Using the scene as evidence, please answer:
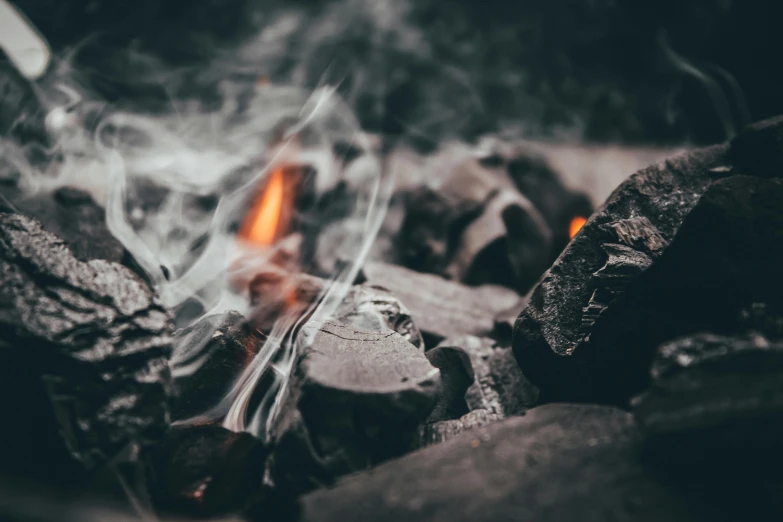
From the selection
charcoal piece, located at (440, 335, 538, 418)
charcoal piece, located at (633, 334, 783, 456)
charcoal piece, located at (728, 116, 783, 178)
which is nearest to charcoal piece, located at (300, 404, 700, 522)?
charcoal piece, located at (633, 334, 783, 456)

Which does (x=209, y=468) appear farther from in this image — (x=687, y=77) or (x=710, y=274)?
(x=687, y=77)

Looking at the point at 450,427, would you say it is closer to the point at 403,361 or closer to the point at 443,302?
the point at 403,361

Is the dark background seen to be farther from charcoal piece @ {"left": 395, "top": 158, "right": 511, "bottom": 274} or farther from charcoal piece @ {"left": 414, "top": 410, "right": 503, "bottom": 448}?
charcoal piece @ {"left": 414, "top": 410, "right": 503, "bottom": 448}

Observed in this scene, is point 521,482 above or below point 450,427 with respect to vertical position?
above

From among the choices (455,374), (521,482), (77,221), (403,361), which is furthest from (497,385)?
(77,221)

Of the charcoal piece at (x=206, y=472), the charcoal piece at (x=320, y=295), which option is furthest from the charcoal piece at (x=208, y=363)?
the charcoal piece at (x=320, y=295)

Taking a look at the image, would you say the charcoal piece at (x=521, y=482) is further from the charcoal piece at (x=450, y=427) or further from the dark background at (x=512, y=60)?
the dark background at (x=512, y=60)
